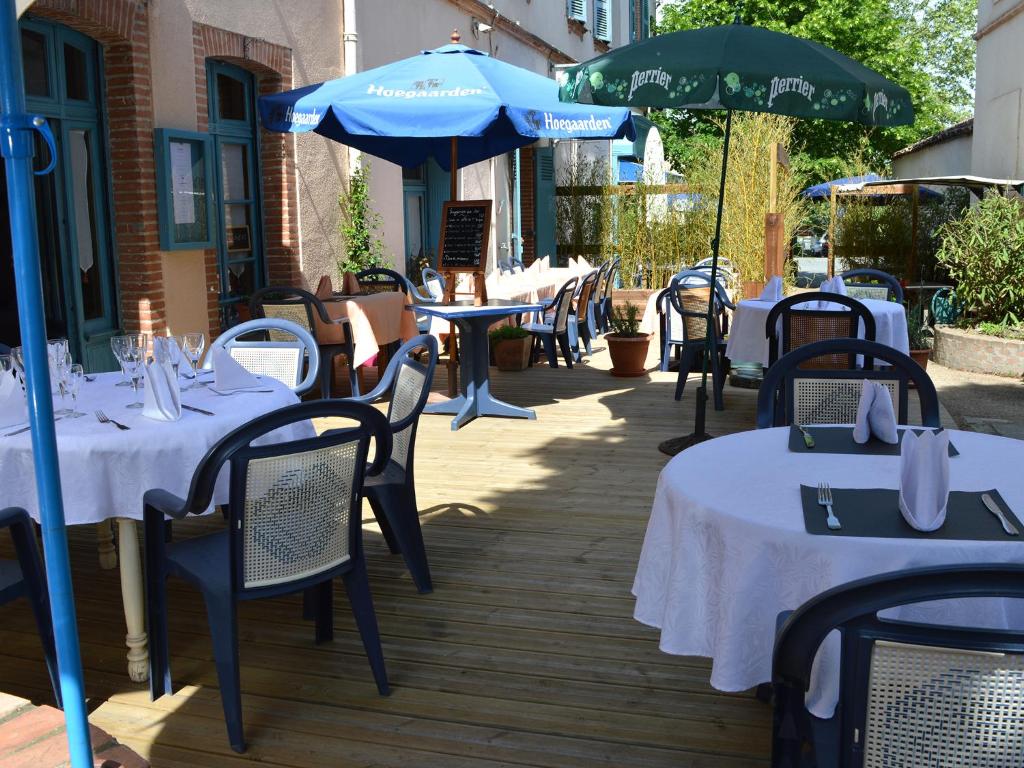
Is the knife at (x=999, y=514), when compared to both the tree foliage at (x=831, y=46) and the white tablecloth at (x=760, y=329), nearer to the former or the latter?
the white tablecloth at (x=760, y=329)

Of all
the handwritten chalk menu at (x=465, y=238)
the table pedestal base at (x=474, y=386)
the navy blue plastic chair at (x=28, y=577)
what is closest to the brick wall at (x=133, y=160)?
the handwritten chalk menu at (x=465, y=238)

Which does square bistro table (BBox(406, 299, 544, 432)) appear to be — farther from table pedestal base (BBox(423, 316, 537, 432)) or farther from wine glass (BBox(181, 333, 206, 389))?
wine glass (BBox(181, 333, 206, 389))

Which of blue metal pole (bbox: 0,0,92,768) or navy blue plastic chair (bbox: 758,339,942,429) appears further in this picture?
navy blue plastic chair (bbox: 758,339,942,429)

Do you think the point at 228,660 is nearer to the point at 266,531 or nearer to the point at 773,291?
the point at 266,531

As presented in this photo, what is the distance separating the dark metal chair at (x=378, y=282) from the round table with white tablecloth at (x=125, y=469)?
5.48 meters

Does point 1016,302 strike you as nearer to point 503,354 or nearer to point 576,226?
point 503,354

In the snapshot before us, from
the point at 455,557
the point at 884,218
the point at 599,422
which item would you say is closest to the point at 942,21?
the point at 884,218

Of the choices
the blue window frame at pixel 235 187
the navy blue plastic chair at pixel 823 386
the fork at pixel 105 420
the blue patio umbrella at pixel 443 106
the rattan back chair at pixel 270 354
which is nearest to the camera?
the fork at pixel 105 420

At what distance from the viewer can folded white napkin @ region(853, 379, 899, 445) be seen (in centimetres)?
297

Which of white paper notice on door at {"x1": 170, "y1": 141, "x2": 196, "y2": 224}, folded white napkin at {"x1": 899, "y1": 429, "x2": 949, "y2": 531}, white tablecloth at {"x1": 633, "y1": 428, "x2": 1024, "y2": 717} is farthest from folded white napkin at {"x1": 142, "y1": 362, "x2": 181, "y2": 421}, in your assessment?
white paper notice on door at {"x1": 170, "y1": 141, "x2": 196, "y2": 224}

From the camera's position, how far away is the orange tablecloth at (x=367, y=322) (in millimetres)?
7461

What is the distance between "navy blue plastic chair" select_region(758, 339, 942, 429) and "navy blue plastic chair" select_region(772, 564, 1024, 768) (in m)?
1.94

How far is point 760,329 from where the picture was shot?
279 inches

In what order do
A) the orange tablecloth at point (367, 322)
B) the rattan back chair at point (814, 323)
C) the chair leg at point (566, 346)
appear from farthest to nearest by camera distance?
the chair leg at point (566, 346) < the orange tablecloth at point (367, 322) < the rattan back chair at point (814, 323)
